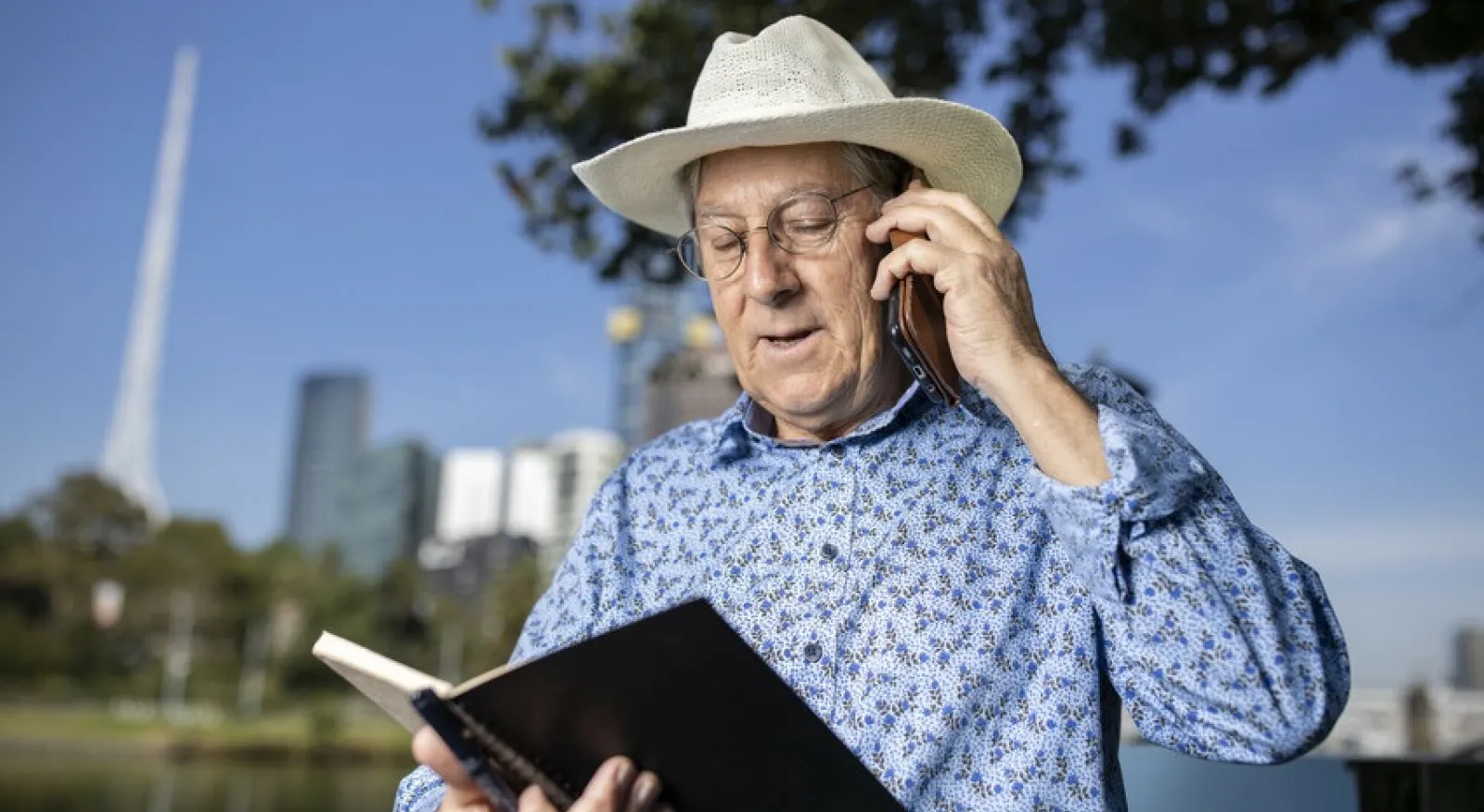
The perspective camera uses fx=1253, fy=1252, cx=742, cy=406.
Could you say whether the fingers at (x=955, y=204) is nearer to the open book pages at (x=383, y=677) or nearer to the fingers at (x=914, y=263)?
the fingers at (x=914, y=263)

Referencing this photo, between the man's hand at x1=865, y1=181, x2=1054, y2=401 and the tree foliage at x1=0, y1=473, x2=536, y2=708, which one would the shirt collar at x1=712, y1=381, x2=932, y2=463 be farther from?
the tree foliage at x1=0, y1=473, x2=536, y2=708

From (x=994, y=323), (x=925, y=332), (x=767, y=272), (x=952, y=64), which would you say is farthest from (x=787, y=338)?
(x=952, y=64)

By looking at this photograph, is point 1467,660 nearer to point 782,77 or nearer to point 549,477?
point 782,77

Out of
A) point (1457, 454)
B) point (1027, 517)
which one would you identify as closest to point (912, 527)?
point (1027, 517)

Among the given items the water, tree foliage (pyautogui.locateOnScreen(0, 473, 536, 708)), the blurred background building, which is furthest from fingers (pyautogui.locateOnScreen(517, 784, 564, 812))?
the blurred background building

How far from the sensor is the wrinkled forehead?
1512 mm

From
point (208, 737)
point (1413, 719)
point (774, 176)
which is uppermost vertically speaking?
point (774, 176)

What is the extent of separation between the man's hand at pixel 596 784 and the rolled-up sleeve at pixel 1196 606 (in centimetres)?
48

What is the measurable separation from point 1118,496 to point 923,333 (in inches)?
12.5

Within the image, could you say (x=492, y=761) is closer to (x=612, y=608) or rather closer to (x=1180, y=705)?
(x=612, y=608)

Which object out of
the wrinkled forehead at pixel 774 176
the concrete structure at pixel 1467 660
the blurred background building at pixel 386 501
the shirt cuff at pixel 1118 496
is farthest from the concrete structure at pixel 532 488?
the shirt cuff at pixel 1118 496

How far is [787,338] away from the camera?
150 centimetres

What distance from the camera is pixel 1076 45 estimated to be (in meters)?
4.63

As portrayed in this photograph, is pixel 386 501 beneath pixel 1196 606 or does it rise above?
above
